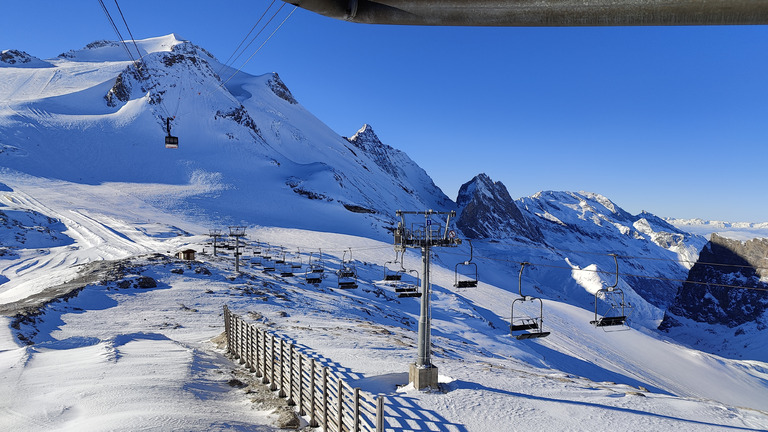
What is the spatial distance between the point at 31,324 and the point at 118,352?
364 inches

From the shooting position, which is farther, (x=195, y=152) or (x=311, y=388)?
(x=195, y=152)

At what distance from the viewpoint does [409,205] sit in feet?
563

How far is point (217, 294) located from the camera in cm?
3164

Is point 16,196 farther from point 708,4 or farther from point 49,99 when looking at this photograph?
point 708,4

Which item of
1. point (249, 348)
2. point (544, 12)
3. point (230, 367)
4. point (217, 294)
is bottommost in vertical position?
point (230, 367)

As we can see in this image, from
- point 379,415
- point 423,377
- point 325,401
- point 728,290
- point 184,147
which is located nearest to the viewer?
point 379,415

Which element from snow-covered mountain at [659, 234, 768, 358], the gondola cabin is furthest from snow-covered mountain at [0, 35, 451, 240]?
snow-covered mountain at [659, 234, 768, 358]

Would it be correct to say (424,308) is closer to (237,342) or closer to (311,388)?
(311,388)

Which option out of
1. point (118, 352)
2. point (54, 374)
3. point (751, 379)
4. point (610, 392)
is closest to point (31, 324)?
point (118, 352)

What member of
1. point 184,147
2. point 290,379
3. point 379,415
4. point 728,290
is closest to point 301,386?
point 290,379

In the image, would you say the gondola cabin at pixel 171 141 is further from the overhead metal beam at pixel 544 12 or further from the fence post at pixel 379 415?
the overhead metal beam at pixel 544 12

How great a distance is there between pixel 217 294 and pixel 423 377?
73.1 ft

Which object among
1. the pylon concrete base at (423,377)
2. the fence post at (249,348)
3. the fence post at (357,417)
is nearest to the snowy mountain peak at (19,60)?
the fence post at (249,348)

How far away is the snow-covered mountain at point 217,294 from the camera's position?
510 inches
